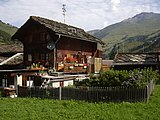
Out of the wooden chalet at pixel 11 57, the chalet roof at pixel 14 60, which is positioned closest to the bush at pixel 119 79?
the wooden chalet at pixel 11 57

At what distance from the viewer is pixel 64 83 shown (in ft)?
87.4

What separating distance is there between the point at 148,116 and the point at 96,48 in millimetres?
24061

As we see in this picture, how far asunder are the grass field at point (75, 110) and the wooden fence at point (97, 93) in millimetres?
755

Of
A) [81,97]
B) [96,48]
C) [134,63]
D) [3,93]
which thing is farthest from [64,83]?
Result: [134,63]

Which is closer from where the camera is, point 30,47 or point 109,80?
point 109,80

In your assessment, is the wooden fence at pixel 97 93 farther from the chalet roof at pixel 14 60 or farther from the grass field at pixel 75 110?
the chalet roof at pixel 14 60

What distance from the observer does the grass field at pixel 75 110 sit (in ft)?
46.3

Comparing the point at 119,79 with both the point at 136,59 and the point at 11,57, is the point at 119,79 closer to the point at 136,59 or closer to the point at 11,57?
the point at 11,57

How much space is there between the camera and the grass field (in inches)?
555

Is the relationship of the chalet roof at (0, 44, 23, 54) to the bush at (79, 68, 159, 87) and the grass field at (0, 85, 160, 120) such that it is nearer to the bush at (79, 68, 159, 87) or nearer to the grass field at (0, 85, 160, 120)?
the bush at (79, 68, 159, 87)

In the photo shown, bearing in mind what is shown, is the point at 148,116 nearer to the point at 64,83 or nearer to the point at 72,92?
the point at 72,92

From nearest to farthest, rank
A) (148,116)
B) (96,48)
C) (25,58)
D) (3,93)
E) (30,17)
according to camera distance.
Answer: (148,116) → (3,93) → (30,17) → (25,58) → (96,48)

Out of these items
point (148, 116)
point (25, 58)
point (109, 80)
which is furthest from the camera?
point (25, 58)

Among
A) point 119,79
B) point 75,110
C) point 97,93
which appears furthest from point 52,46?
point 75,110
